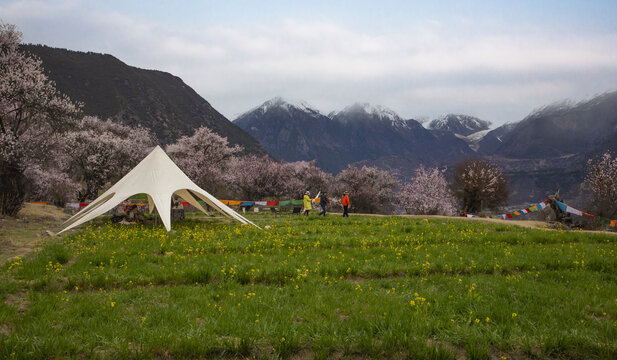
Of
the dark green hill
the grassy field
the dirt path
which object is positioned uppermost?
the dark green hill

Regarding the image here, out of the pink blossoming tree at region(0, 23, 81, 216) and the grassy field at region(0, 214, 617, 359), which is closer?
the grassy field at region(0, 214, 617, 359)

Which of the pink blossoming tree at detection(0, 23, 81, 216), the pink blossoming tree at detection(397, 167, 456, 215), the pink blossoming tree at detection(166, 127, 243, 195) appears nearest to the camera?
the pink blossoming tree at detection(0, 23, 81, 216)

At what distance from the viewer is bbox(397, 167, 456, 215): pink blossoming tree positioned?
5381 cm

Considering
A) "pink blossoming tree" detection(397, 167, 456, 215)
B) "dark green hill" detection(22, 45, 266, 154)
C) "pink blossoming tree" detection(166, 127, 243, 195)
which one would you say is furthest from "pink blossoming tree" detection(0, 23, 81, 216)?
"dark green hill" detection(22, 45, 266, 154)

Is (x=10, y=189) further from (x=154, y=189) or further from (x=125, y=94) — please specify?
(x=125, y=94)

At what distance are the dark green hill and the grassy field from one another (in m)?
100

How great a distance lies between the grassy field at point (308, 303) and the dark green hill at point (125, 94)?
100044mm

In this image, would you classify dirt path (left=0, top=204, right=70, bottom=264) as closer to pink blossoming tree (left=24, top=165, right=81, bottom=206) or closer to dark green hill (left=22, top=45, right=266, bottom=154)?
pink blossoming tree (left=24, top=165, right=81, bottom=206)

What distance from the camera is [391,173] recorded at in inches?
2719

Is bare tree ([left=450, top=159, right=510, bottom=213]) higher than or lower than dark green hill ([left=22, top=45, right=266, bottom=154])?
lower

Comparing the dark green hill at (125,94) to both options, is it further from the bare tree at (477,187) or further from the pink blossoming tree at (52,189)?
the bare tree at (477,187)

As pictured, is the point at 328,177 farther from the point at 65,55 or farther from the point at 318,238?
the point at 65,55

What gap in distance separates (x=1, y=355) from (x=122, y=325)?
4.55ft

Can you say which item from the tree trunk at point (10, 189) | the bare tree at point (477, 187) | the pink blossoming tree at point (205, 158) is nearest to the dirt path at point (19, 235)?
the tree trunk at point (10, 189)
